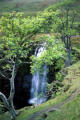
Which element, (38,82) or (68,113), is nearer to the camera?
(68,113)

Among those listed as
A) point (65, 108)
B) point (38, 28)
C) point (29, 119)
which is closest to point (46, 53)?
point (38, 28)

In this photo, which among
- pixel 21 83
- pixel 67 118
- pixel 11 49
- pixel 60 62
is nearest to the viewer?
pixel 67 118

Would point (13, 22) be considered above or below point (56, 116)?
above

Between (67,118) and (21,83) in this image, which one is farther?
(21,83)

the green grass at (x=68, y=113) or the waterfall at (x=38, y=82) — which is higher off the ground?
the green grass at (x=68, y=113)

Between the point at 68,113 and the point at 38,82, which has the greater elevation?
the point at 68,113

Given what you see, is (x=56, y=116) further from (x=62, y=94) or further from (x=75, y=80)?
(x=75, y=80)

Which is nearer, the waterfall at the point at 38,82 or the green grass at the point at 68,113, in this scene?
the green grass at the point at 68,113

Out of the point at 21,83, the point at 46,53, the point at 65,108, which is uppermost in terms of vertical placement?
the point at 46,53

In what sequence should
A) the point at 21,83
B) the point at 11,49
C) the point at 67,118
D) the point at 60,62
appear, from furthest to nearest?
1. the point at 21,83
2. the point at 60,62
3. the point at 11,49
4. the point at 67,118

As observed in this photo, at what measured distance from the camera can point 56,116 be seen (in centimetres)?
982

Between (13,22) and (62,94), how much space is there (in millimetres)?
7221

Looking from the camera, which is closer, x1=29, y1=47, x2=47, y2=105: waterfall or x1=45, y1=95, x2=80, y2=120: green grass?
x1=45, y1=95, x2=80, y2=120: green grass

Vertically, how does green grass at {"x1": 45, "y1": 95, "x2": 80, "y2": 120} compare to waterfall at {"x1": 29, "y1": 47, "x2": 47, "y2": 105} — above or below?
above
